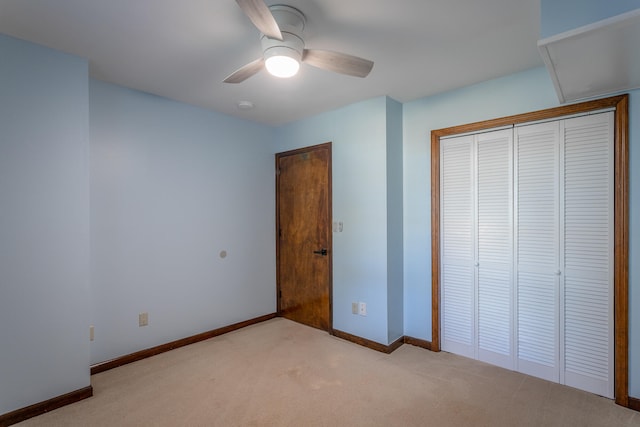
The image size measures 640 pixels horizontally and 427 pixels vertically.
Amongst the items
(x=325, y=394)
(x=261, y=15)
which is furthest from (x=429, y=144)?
(x=325, y=394)

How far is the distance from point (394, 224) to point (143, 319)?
97.3 inches

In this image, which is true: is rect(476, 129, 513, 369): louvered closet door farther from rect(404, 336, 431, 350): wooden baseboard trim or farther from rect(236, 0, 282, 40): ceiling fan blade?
rect(236, 0, 282, 40): ceiling fan blade

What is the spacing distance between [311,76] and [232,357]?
2.53 meters

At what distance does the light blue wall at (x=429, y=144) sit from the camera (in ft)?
7.64

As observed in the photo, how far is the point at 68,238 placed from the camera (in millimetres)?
2160

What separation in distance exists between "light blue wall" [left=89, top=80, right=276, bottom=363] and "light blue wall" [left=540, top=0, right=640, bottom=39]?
9.61 ft

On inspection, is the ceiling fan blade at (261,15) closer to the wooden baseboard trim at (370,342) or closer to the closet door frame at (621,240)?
the closet door frame at (621,240)

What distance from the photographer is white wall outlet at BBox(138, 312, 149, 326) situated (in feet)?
9.19

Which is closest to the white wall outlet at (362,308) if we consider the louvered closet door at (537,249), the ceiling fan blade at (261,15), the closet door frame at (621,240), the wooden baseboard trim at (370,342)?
the wooden baseboard trim at (370,342)

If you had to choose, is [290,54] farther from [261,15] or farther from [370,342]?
[370,342]

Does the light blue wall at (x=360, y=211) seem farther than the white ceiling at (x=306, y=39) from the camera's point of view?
Yes

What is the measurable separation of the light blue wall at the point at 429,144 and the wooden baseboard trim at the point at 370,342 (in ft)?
0.69

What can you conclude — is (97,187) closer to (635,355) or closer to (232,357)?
(232,357)

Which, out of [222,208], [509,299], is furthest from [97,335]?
[509,299]
